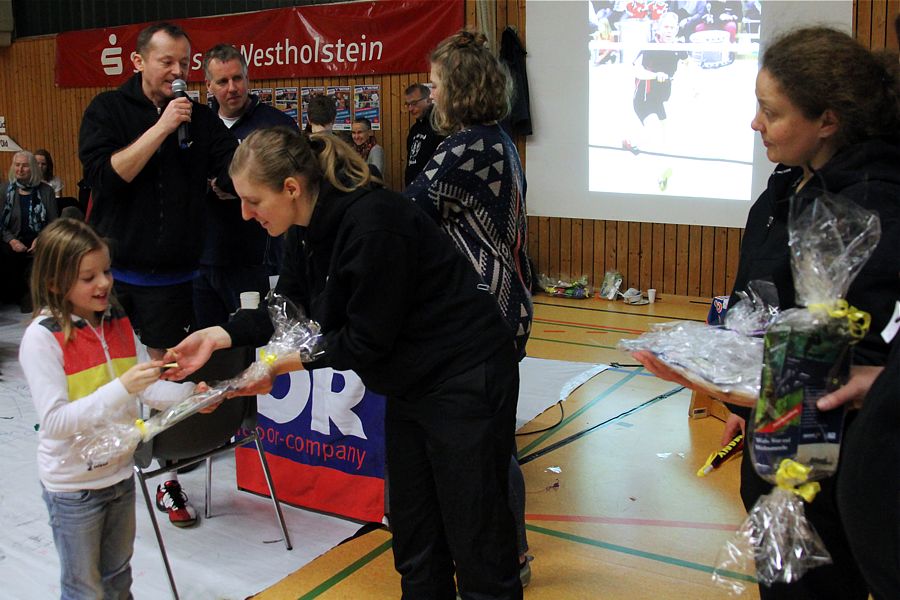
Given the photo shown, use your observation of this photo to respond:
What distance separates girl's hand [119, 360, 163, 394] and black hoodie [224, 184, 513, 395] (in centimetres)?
38

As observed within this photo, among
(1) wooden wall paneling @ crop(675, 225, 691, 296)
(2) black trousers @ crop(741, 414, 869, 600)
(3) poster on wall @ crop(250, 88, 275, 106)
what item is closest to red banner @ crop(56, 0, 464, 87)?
(3) poster on wall @ crop(250, 88, 275, 106)

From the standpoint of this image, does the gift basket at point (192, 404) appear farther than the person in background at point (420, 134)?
No

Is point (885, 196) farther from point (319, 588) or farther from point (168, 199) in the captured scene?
point (168, 199)

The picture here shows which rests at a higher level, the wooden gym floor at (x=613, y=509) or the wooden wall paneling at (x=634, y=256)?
the wooden wall paneling at (x=634, y=256)

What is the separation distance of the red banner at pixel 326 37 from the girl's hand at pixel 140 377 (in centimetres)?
656

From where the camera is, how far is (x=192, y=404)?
2113 mm

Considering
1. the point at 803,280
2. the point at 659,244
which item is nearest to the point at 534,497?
the point at 803,280

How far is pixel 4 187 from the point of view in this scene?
7.39m

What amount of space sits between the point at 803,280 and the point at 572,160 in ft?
21.6

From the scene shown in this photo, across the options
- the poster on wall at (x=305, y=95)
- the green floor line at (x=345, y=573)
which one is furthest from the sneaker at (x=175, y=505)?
the poster on wall at (x=305, y=95)

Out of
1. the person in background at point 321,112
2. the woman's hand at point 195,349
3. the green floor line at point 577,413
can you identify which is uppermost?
the person in background at point 321,112

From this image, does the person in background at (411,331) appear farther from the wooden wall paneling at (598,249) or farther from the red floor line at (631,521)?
the wooden wall paneling at (598,249)

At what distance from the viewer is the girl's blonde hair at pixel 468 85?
2473mm

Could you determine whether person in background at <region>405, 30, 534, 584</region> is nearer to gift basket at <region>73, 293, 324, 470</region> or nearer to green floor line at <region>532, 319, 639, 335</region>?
gift basket at <region>73, 293, 324, 470</region>
